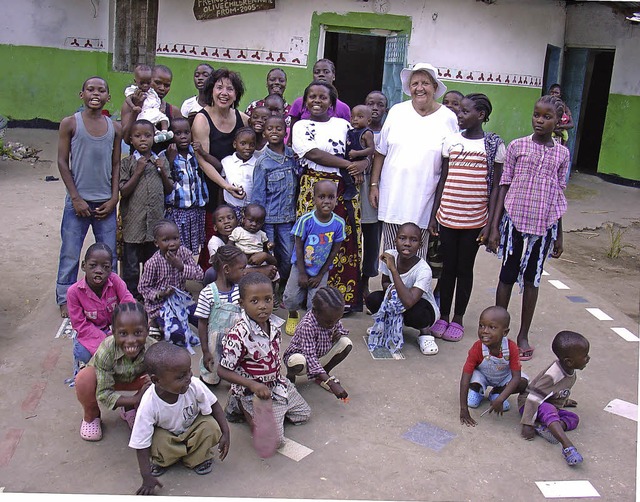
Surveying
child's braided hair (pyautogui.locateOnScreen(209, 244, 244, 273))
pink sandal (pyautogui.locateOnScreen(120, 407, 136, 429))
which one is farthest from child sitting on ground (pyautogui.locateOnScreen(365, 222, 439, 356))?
pink sandal (pyautogui.locateOnScreen(120, 407, 136, 429))

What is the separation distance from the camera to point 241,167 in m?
4.77

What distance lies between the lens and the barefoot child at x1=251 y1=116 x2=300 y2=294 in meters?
4.57

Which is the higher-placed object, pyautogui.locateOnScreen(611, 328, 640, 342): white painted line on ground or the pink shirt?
the pink shirt

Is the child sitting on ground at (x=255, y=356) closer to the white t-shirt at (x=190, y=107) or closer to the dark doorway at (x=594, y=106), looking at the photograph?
the white t-shirt at (x=190, y=107)

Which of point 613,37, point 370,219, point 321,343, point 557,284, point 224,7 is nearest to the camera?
point 321,343

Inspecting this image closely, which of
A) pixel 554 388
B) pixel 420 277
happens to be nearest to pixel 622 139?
pixel 420 277

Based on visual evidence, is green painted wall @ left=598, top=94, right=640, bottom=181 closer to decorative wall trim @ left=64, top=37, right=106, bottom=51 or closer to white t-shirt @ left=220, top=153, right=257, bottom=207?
white t-shirt @ left=220, top=153, right=257, bottom=207

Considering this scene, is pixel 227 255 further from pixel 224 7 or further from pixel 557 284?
pixel 224 7

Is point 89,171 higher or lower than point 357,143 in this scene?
lower

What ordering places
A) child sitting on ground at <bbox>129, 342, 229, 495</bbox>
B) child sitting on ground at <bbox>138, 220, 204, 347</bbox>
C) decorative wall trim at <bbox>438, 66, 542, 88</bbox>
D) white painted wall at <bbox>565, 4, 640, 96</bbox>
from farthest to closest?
white painted wall at <bbox>565, 4, 640, 96</bbox>
decorative wall trim at <bbox>438, 66, 542, 88</bbox>
child sitting on ground at <bbox>138, 220, 204, 347</bbox>
child sitting on ground at <bbox>129, 342, 229, 495</bbox>

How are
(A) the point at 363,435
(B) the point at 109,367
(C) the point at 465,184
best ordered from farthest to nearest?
1. (C) the point at 465,184
2. (A) the point at 363,435
3. (B) the point at 109,367

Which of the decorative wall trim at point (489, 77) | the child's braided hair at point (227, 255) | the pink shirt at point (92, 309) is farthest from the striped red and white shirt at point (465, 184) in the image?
the decorative wall trim at point (489, 77)

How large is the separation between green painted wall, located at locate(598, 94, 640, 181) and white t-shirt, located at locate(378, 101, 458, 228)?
791 centimetres

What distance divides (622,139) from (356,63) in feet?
18.4
